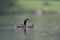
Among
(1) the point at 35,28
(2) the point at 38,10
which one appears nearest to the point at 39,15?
(2) the point at 38,10

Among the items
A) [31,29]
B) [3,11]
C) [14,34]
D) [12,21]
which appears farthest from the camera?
[3,11]

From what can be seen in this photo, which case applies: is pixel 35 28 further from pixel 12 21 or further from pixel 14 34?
pixel 12 21

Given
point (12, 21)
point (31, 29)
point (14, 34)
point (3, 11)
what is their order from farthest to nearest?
point (3, 11)
point (12, 21)
point (31, 29)
point (14, 34)

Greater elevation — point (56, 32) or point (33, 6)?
point (33, 6)

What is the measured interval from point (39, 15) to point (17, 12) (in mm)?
318

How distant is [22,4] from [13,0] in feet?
0.49

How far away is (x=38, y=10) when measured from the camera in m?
3.21

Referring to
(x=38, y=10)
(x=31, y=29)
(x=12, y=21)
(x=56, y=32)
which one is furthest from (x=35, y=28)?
(x=38, y=10)

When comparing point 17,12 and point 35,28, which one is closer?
point 35,28

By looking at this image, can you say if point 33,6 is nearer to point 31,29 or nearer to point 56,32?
point 31,29

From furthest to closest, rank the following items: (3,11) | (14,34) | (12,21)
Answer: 1. (3,11)
2. (12,21)
3. (14,34)

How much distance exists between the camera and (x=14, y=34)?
2068mm

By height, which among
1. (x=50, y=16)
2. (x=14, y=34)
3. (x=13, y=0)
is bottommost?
(x=14, y=34)

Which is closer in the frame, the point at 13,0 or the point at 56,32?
the point at 56,32
